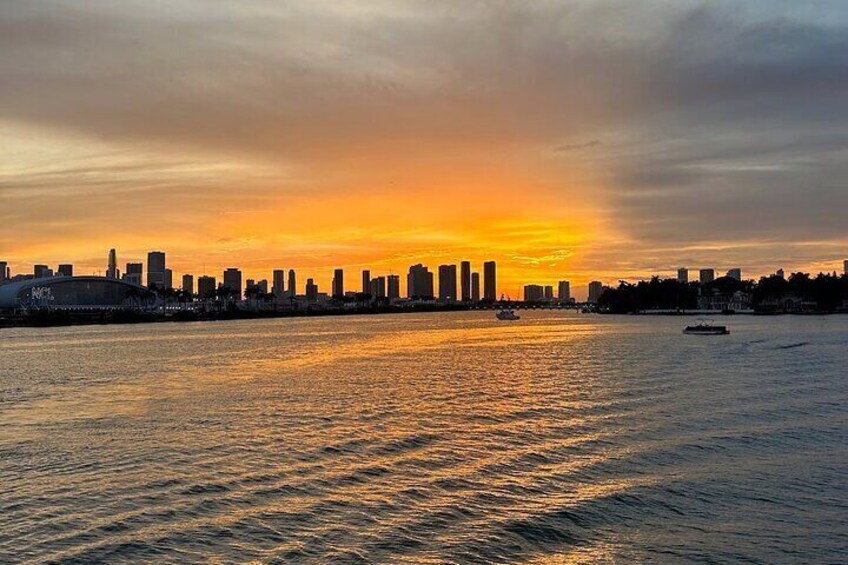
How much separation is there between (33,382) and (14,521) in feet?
149

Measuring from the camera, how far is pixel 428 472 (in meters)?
27.7

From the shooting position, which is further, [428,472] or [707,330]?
[707,330]

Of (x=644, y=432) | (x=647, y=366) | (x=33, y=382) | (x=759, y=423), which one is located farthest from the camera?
(x=647, y=366)

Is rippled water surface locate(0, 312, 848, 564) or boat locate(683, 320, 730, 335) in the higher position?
boat locate(683, 320, 730, 335)

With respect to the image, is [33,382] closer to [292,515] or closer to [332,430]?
[332,430]

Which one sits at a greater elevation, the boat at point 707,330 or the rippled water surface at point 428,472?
the boat at point 707,330

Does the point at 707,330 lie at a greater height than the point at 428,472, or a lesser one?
greater

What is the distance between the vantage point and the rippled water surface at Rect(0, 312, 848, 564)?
19.9 m

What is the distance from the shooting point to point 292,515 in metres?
22.3

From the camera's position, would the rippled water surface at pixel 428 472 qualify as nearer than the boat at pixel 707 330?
Yes

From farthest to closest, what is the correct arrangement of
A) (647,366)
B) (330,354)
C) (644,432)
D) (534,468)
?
(330,354), (647,366), (644,432), (534,468)

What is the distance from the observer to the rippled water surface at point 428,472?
65.4 feet

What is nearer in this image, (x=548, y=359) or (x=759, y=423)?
(x=759, y=423)

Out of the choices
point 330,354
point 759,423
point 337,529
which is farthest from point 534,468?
point 330,354
